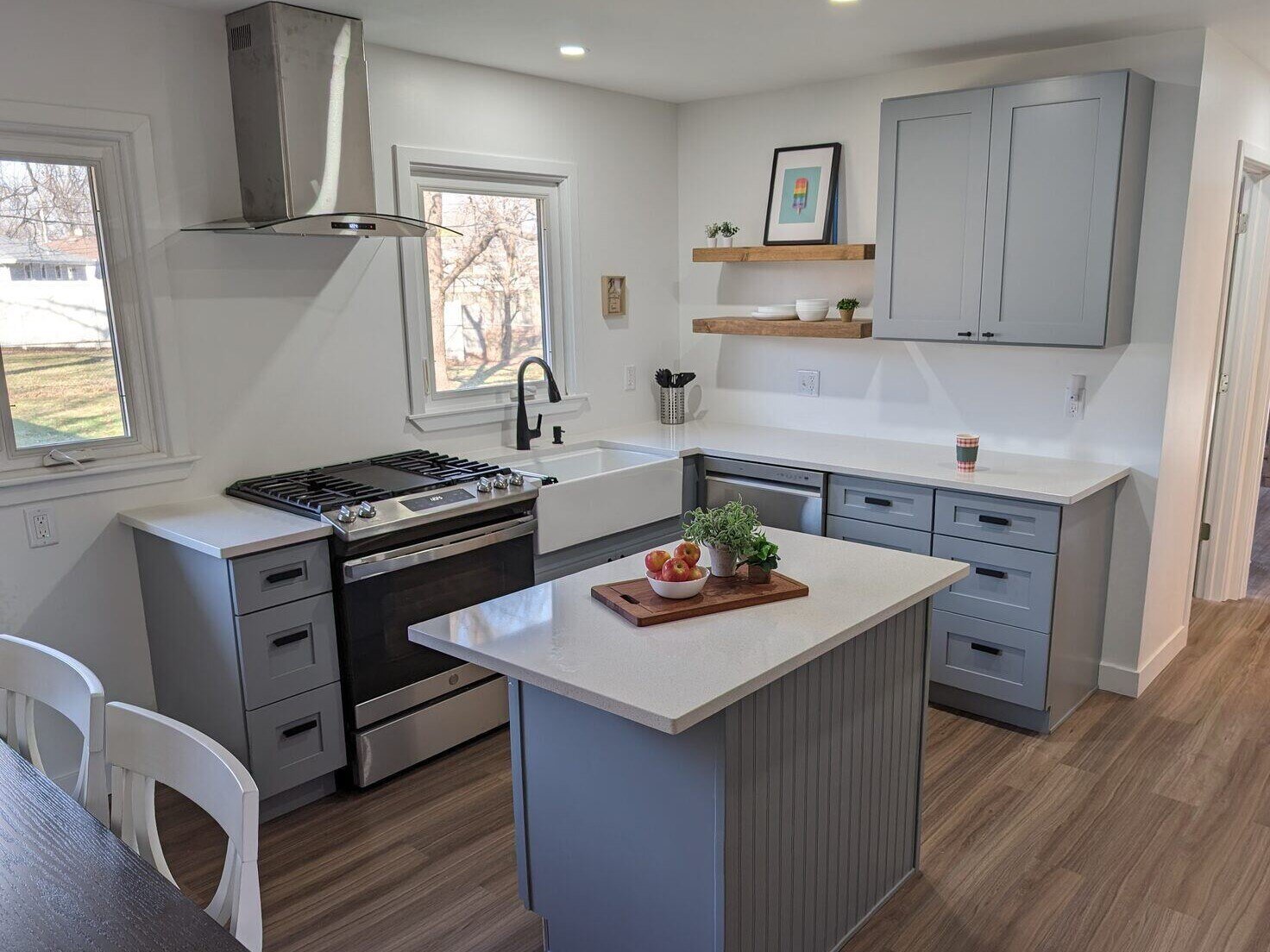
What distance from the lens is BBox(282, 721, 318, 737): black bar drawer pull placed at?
112 inches

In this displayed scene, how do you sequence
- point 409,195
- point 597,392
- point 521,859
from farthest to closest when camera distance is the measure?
point 597,392 → point 409,195 → point 521,859

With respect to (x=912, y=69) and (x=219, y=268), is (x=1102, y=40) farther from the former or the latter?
(x=219, y=268)

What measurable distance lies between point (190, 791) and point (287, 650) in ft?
4.75

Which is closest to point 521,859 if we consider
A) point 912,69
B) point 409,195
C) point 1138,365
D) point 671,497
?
point 671,497

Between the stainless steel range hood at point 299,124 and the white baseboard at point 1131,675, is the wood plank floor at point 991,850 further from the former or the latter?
the stainless steel range hood at point 299,124

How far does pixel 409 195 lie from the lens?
358cm

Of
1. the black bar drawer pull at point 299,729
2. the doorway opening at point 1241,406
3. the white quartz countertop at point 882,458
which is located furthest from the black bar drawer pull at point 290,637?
the doorway opening at point 1241,406

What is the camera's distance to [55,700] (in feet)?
5.66

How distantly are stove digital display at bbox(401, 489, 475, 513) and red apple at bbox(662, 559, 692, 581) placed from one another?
1125 mm

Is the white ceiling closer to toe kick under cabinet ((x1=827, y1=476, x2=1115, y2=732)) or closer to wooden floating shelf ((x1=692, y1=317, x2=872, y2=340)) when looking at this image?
wooden floating shelf ((x1=692, y1=317, x2=872, y2=340))

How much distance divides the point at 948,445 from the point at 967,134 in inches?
49.9

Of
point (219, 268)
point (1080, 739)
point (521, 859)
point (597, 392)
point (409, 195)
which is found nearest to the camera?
point (521, 859)

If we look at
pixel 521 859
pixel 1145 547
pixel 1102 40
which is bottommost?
pixel 521 859

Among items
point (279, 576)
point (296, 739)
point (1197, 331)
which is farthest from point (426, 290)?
point (1197, 331)
